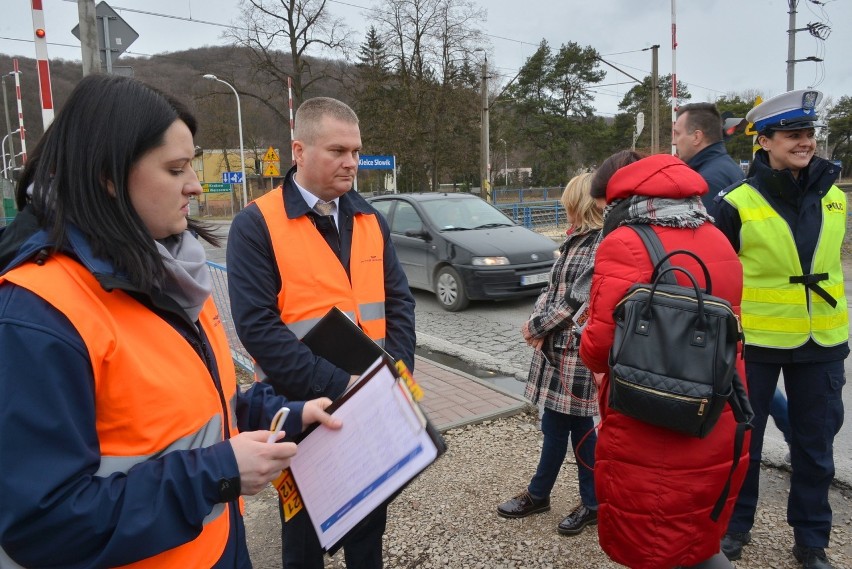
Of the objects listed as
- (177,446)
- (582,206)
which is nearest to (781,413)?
(582,206)

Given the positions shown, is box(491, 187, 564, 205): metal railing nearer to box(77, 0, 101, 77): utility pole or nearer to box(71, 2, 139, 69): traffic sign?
box(71, 2, 139, 69): traffic sign

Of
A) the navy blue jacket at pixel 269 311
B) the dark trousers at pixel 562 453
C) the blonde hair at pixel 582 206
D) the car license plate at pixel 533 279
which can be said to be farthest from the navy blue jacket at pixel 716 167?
the car license plate at pixel 533 279

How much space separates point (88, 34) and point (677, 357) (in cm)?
612

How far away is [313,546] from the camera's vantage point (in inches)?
87.1

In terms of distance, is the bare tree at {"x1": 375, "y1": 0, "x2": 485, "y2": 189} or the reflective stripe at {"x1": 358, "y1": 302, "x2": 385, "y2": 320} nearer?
the reflective stripe at {"x1": 358, "y1": 302, "x2": 385, "y2": 320}

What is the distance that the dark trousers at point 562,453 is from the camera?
2998 millimetres

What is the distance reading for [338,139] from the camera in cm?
242

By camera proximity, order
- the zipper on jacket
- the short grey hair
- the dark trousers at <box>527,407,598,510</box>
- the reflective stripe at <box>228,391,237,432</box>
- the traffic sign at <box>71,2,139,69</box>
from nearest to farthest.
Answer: the zipper on jacket → the reflective stripe at <box>228,391,237,432</box> → the short grey hair → the dark trousers at <box>527,407,598,510</box> → the traffic sign at <box>71,2,139,69</box>

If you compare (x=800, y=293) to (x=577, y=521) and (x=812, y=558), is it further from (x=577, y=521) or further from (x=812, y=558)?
(x=577, y=521)

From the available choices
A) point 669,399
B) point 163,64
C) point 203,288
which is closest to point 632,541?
point 669,399

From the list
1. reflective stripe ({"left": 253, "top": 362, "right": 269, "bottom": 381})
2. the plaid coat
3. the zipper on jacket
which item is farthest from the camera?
the plaid coat

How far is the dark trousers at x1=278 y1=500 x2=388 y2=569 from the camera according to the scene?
7.21ft

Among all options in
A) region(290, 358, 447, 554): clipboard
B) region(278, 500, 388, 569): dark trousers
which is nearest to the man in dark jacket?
region(278, 500, 388, 569): dark trousers

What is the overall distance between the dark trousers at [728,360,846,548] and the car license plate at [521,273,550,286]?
5414 mm
